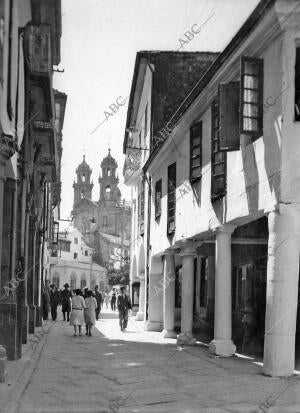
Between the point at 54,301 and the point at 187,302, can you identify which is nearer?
the point at 187,302

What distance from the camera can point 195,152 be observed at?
52.9 ft

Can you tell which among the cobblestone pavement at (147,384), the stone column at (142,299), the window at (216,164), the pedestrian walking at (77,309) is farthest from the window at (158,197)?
the stone column at (142,299)

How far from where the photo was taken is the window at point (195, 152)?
51.5ft

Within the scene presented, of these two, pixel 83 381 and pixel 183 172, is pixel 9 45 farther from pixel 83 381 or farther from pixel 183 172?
pixel 183 172

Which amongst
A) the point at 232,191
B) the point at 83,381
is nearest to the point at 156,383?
the point at 83,381

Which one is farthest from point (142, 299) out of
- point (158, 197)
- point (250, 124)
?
point (250, 124)

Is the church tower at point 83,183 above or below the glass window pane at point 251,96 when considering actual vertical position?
above

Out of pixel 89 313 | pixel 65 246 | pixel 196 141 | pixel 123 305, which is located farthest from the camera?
pixel 65 246

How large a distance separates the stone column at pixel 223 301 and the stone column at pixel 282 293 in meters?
3.10

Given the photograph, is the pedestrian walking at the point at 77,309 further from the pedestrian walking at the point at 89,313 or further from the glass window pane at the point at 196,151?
the glass window pane at the point at 196,151

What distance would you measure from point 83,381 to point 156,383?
1125 millimetres

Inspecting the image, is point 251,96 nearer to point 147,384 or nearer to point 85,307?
point 147,384

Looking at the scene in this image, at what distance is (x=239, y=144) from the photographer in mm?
12172

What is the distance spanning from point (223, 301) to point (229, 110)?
162 inches
